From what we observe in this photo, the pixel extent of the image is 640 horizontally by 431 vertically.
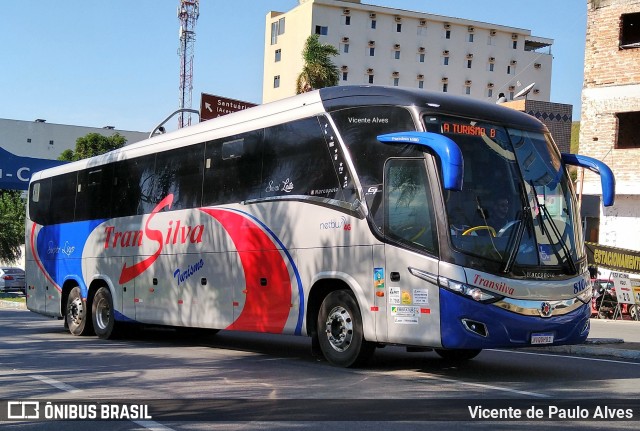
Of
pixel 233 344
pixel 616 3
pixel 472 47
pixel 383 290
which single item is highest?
pixel 472 47

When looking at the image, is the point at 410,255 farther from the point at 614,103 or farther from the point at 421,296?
the point at 614,103

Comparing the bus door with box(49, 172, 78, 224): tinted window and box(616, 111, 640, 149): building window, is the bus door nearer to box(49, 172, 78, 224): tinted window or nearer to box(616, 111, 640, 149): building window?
box(49, 172, 78, 224): tinted window

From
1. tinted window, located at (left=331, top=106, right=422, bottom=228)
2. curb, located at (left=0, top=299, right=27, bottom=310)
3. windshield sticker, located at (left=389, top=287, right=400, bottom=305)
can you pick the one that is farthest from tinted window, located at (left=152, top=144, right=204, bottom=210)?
curb, located at (left=0, top=299, right=27, bottom=310)

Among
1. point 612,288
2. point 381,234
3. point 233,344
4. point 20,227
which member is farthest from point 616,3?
point 20,227

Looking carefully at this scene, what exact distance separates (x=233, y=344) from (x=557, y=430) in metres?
9.84

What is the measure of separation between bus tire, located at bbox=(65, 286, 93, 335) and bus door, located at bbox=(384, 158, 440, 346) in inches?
370

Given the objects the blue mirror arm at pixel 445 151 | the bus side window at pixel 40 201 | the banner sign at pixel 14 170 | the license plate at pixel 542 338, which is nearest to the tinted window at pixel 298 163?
the blue mirror arm at pixel 445 151

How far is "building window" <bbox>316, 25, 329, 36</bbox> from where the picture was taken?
92.5m

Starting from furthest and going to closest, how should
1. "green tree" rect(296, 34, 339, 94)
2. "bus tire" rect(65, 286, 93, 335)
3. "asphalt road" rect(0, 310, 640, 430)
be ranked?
"green tree" rect(296, 34, 339, 94) → "bus tire" rect(65, 286, 93, 335) → "asphalt road" rect(0, 310, 640, 430)

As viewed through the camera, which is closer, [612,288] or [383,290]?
[383,290]

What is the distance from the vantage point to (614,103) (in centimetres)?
2992

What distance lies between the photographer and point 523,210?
10.7 m

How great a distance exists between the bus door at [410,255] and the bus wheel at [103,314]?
8.39 m

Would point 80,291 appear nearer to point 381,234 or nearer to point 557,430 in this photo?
point 381,234
